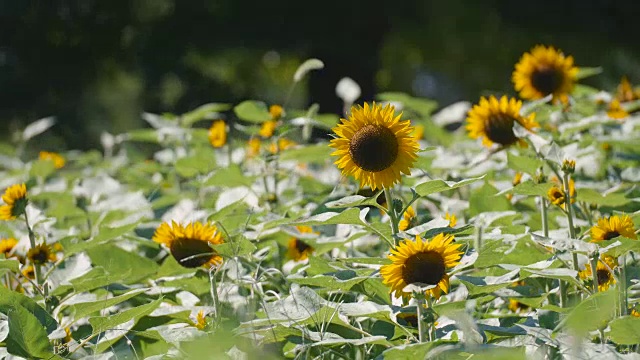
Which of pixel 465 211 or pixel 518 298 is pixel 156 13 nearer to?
pixel 465 211

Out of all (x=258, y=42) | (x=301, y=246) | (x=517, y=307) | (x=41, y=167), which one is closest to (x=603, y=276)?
(x=517, y=307)

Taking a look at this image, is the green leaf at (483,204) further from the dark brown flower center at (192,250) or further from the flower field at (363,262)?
Answer: the dark brown flower center at (192,250)

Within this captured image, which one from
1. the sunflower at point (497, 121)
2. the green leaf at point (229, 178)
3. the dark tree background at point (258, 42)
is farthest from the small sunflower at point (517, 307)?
→ the dark tree background at point (258, 42)

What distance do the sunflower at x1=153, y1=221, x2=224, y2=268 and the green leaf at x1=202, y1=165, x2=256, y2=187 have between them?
0.38 meters

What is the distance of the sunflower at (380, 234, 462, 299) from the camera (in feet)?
4.83

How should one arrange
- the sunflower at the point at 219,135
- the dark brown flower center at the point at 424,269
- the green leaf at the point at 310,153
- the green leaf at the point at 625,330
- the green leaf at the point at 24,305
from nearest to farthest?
the green leaf at the point at 625,330 < the dark brown flower center at the point at 424,269 < the green leaf at the point at 24,305 < the green leaf at the point at 310,153 < the sunflower at the point at 219,135

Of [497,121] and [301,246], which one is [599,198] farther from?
[301,246]

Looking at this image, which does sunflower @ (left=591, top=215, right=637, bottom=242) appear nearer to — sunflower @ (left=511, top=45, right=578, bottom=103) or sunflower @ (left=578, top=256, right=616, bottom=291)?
sunflower @ (left=578, top=256, right=616, bottom=291)

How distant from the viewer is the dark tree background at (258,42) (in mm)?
9039

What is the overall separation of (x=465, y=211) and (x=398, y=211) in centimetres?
86

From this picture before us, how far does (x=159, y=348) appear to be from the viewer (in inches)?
69.2

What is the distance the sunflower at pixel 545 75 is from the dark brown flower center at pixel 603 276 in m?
1.05

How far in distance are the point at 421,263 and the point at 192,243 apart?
22.7 inches

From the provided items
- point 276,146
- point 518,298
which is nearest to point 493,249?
point 518,298
